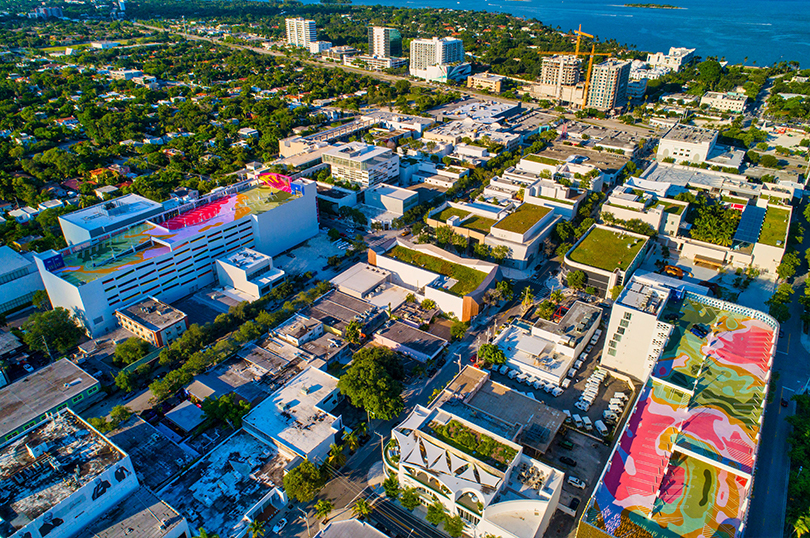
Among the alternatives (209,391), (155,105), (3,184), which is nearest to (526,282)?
(209,391)

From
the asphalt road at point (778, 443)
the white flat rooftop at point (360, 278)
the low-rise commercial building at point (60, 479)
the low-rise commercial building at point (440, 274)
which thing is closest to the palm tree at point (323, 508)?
the low-rise commercial building at point (60, 479)

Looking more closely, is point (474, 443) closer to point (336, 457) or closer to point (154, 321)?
point (336, 457)

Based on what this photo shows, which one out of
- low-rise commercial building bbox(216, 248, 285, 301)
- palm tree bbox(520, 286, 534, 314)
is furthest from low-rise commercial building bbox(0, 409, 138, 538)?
palm tree bbox(520, 286, 534, 314)

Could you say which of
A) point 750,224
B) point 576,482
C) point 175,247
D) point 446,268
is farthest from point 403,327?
point 750,224

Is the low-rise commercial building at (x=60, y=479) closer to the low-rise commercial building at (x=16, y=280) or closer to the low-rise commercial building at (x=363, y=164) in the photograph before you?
the low-rise commercial building at (x=16, y=280)

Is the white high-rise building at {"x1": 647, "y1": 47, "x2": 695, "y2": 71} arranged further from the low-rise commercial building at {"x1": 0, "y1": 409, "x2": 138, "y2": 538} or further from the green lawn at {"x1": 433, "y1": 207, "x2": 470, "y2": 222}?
the low-rise commercial building at {"x1": 0, "y1": 409, "x2": 138, "y2": 538}

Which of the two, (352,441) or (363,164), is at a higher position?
(363,164)

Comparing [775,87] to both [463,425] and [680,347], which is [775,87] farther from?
[463,425]
